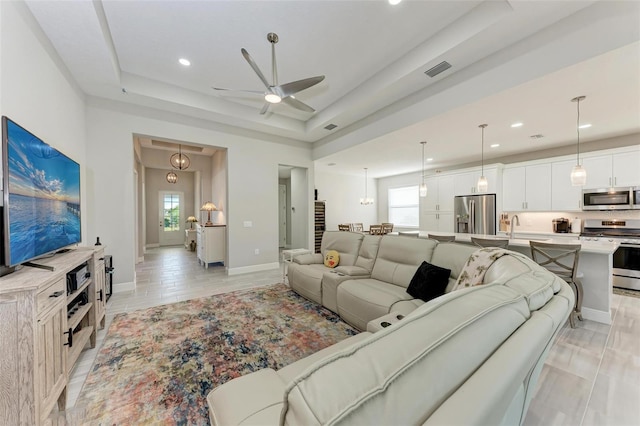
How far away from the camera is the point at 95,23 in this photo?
94.7 inches

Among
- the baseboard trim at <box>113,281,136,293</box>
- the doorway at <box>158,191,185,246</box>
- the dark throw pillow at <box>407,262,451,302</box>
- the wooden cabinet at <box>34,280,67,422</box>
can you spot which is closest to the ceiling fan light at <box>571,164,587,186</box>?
the dark throw pillow at <box>407,262,451,302</box>

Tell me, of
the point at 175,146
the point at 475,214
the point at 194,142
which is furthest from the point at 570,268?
the point at 175,146

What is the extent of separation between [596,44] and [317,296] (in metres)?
3.88

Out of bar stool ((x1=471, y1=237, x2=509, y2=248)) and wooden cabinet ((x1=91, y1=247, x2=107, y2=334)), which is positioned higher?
bar stool ((x1=471, y1=237, x2=509, y2=248))

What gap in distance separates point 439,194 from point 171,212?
9521 mm

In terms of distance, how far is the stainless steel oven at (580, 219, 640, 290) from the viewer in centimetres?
398

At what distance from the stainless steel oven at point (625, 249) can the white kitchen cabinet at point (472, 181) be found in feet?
6.15

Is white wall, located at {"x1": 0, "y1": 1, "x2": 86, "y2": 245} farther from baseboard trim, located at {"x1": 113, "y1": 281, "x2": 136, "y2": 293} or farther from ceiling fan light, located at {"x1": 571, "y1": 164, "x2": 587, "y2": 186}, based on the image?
ceiling fan light, located at {"x1": 571, "y1": 164, "x2": 587, "y2": 186}

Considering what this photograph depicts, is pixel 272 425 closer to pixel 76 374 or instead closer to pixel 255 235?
pixel 76 374

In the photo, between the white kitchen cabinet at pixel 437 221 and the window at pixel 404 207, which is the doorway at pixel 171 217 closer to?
the window at pixel 404 207

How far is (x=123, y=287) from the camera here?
4.04 m

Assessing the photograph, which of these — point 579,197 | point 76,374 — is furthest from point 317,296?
point 579,197

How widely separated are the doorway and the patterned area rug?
22.8 ft

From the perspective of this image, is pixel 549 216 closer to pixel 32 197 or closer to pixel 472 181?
pixel 472 181
